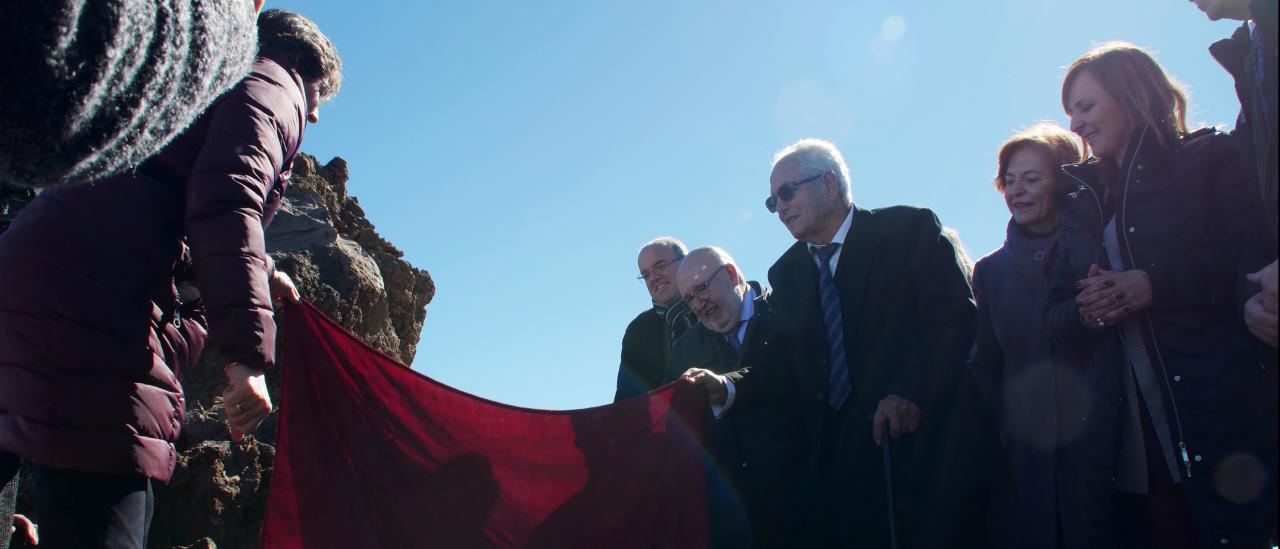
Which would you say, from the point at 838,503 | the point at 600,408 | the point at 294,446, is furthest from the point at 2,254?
the point at 838,503

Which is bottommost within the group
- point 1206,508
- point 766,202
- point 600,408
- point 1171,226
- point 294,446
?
point 1206,508

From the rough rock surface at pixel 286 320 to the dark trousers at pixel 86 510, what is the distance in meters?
1.26

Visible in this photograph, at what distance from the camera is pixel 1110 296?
2.95 m

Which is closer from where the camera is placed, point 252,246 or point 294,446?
point 252,246

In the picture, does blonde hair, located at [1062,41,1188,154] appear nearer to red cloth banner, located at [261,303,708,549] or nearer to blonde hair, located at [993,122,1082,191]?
blonde hair, located at [993,122,1082,191]

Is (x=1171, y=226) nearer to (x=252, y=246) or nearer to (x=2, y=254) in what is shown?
(x=252, y=246)

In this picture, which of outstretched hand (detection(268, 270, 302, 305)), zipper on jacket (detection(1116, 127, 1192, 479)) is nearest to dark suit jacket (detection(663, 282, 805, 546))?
zipper on jacket (detection(1116, 127, 1192, 479))

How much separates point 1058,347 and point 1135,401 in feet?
1.21

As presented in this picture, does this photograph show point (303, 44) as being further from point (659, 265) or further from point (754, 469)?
point (659, 265)

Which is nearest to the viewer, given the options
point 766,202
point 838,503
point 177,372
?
point 177,372

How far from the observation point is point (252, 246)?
2.45 m

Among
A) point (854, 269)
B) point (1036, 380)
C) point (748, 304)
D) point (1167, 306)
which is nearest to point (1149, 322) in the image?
point (1167, 306)

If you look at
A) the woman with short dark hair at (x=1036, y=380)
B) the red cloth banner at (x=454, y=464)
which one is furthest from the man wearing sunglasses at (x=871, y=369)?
the red cloth banner at (x=454, y=464)

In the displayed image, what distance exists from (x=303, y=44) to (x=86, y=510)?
154cm
